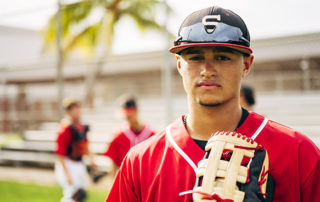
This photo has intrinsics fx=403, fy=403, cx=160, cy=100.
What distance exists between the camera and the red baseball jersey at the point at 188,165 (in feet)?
5.46

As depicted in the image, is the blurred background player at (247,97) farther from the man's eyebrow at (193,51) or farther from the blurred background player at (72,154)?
the blurred background player at (72,154)

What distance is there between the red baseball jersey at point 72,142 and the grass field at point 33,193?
1.13 meters

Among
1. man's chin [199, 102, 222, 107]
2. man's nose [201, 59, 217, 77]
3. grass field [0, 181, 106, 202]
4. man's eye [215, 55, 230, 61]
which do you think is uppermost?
man's eye [215, 55, 230, 61]

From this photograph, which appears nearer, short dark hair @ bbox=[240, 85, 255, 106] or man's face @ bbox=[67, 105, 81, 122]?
short dark hair @ bbox=[240, 85, 255, 106]

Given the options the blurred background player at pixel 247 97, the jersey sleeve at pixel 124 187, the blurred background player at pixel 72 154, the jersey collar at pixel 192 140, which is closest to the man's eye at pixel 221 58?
the jersey collar at pixel 192 140

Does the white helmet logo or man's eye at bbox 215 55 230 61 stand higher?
the white helmet logo

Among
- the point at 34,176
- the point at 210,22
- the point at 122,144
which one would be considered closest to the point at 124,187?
the point at 210,22

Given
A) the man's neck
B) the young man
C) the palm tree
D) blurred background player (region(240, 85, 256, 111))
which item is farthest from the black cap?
the palm tree

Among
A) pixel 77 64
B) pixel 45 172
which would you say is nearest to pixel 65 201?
pixel 45 172

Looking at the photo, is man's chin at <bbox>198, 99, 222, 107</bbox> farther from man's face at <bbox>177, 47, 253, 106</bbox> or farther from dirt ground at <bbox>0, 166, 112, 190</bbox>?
dirt ground at <bbox>0, 166, 112, 190</bbox>

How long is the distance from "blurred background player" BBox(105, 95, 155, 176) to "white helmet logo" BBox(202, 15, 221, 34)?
13.4ft

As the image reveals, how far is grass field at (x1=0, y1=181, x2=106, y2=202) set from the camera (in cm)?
789

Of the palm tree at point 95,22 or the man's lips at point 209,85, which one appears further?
the palm tree at point 95,22

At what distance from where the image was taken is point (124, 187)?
6.45ft
